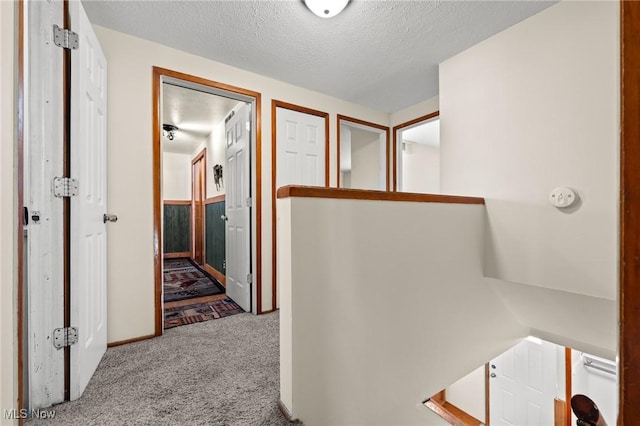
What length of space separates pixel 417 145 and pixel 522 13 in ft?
12.3

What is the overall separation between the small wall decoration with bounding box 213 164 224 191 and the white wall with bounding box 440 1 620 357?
122 inches

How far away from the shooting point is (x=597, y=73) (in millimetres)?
1625

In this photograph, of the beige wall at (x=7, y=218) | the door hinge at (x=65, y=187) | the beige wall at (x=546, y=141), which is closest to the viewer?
the beige wall at (x=7, y=218)

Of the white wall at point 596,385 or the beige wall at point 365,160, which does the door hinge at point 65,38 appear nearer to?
the beige wall at point 365,160

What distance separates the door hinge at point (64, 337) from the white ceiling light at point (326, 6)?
217 cm

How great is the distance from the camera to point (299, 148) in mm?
2883

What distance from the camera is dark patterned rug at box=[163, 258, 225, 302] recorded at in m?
3.25

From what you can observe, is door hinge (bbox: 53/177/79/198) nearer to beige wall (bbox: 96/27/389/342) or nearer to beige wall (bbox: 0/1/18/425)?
beige wall (bbox: 0/1/18/425)

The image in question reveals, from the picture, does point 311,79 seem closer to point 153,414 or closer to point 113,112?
point 113,112

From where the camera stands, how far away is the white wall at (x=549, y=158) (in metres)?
1.62

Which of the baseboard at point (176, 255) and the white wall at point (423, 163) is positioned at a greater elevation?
the white wall at point (423, 163)

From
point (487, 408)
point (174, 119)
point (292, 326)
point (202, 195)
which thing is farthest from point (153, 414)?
point (487, 408)

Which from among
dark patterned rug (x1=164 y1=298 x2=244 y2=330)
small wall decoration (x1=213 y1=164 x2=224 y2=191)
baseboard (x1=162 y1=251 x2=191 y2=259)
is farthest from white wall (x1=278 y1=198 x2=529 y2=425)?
baseboard (x1=162 y1=251 x2=191 y2=259)

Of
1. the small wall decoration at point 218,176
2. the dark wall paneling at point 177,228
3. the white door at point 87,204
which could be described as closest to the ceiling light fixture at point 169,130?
the small wall decoration at point 218,176
